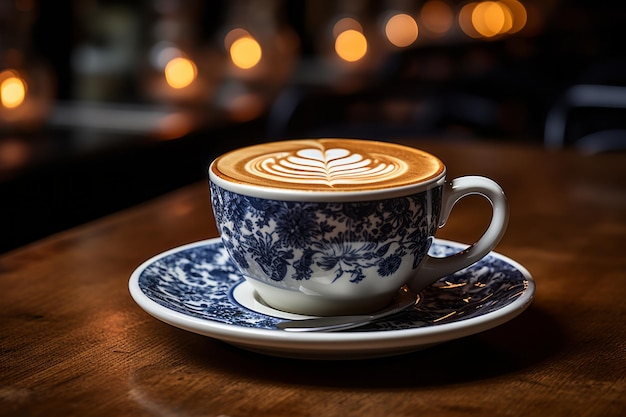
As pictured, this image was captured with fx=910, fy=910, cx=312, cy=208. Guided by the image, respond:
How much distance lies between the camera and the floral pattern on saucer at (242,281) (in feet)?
1.57

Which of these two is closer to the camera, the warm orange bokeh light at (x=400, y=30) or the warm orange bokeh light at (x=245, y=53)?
the warm orange bokeh light at (x=245, y=53)

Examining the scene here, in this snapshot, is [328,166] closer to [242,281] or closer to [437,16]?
[242,281]

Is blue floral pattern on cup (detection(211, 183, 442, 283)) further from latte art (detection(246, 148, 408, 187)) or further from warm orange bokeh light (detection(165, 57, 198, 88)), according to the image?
warm orange bokeh light (detection(165, 57, 198, 88))

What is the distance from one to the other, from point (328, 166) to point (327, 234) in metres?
0.06

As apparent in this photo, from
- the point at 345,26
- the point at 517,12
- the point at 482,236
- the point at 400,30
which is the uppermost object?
the point at 482,236

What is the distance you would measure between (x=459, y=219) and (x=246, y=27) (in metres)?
2.10

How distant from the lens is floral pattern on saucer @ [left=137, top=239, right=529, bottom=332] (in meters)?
0.48

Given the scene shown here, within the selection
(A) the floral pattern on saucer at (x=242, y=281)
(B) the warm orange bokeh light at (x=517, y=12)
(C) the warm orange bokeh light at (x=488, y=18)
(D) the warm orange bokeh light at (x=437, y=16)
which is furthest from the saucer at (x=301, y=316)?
(B) the warm orange bokeh light at (x=517, y=12)

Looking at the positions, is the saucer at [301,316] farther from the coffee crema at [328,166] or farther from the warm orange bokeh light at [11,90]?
the warm orange bokeh light at [11,90]

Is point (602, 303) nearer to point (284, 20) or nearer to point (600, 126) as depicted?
point (600, 126)

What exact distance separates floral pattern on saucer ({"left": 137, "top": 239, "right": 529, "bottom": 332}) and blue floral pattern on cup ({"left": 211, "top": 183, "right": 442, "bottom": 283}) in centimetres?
3

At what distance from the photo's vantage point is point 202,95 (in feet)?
7.15

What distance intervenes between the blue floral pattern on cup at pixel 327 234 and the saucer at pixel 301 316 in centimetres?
3

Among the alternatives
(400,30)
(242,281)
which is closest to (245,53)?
(242,281)
